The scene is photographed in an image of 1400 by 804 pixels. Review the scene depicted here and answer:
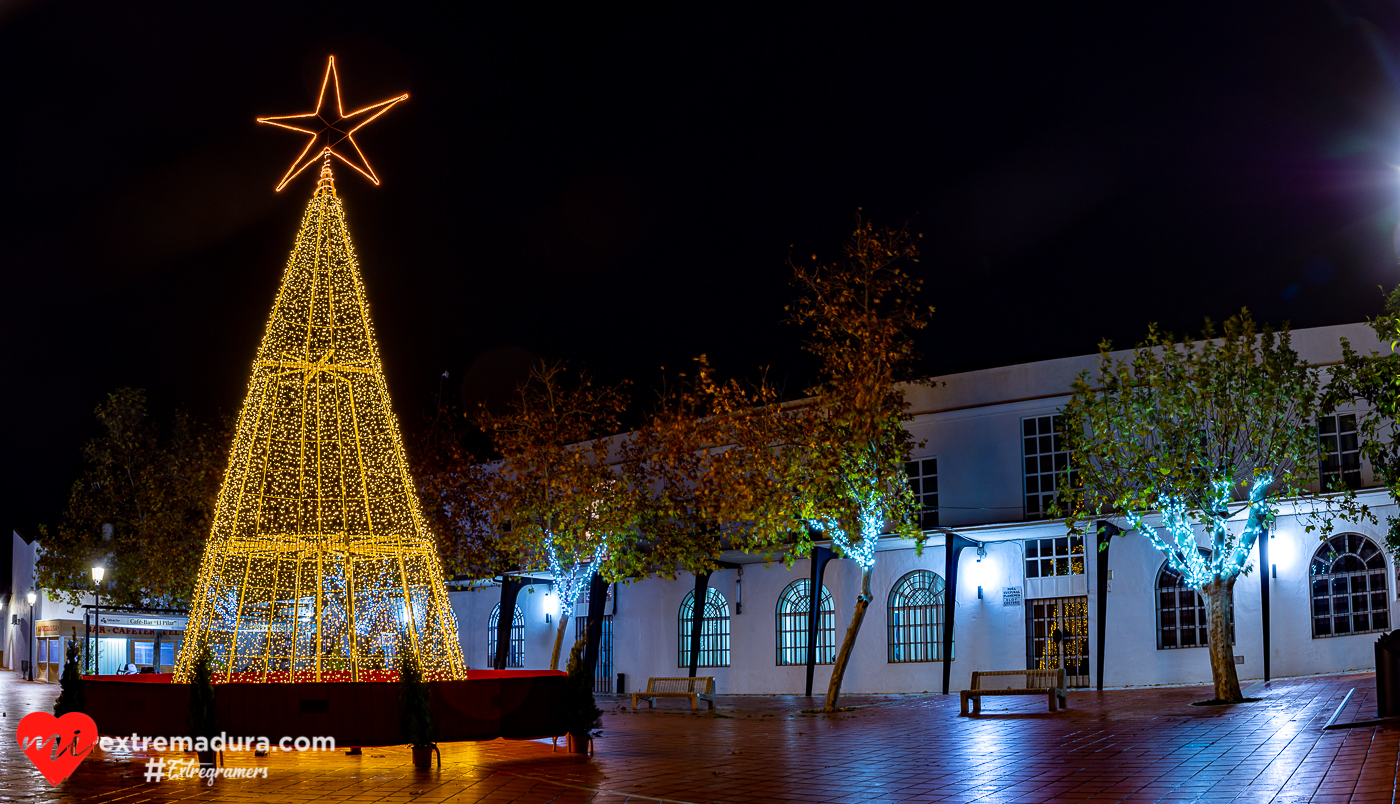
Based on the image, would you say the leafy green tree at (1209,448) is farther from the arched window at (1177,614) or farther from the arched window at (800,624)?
the arched window at (800,624)

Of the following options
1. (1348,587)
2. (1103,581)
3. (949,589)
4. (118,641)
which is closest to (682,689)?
(949,589)

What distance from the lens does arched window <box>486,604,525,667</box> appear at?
35.1m

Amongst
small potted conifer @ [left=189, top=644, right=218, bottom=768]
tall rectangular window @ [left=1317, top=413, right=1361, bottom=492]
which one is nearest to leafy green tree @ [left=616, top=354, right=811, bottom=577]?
tall rectangular window @ [left=1317, top=413, right=1361, bottom=492]

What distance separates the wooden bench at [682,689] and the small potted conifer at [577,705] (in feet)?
29.7

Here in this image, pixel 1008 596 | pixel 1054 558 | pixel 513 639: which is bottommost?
pixel 513 639

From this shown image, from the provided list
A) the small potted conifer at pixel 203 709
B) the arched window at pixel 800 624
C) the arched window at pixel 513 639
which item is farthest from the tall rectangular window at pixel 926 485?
the small potted conifer at pixel 203 709

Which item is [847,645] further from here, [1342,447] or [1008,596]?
[1342,447]

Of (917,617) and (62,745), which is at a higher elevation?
(917,617)

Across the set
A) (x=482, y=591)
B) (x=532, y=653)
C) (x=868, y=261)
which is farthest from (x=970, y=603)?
(x=482, y=591)

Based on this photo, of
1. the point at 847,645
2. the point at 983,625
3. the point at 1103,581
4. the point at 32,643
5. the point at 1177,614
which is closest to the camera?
the point at 847,645

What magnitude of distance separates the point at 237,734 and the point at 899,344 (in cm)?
1370

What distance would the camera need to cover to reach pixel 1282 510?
23.6 metres

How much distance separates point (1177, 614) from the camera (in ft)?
81.8

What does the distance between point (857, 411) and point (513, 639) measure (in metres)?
17.2
